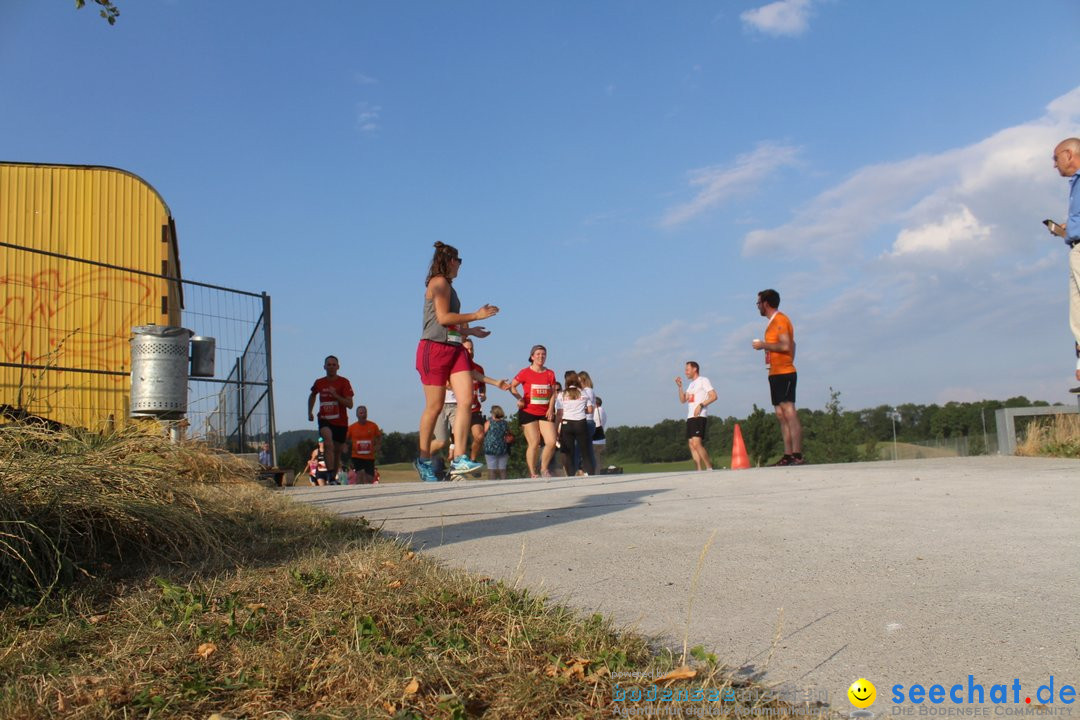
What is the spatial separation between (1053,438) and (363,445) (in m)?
9.89

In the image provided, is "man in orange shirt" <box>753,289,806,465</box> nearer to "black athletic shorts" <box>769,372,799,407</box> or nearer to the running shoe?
"black athletic shorts" <box>769,372,799,407</box>

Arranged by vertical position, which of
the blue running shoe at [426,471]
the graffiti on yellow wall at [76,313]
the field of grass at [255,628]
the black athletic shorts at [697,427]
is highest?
the graffiti on yellow wall at [76,313]

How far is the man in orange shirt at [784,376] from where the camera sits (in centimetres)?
957

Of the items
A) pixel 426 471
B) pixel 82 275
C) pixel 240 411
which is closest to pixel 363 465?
pixel 240 411

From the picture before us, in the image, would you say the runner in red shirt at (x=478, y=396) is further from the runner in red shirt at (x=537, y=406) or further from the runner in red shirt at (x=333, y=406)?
the runner in red shirt at (x=333, y=406)

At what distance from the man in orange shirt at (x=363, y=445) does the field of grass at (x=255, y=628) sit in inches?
380

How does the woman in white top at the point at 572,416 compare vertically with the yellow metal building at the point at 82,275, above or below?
below

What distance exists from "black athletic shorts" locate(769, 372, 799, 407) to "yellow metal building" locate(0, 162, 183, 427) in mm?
7196

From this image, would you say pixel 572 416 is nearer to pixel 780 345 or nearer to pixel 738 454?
pixel 738 454

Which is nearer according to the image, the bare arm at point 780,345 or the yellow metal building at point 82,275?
the yellow metal building at point 82,275

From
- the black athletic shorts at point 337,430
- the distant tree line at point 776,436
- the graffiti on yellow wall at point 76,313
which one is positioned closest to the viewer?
the graffiti on yellow wall at point 76,313

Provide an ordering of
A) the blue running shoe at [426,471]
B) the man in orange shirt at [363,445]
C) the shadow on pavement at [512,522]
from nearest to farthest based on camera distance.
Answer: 1. the shadow on pavement at [512,522]
2. the blue running shoe at [426,471]
3. the man in orange shirt at [363,445]

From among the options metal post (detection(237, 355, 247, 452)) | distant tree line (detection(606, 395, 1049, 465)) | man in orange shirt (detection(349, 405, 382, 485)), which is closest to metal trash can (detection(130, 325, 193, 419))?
metal post (detection(237, 355, 247, 452))

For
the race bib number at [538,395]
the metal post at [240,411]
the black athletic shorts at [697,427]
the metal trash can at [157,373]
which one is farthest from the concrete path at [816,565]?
the black athletic shorts at [697,427]
